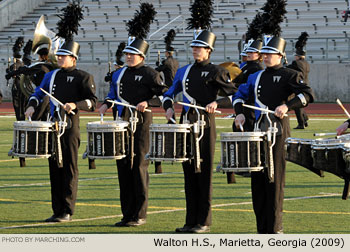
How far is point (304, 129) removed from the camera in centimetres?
2019

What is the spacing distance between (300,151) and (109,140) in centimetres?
199

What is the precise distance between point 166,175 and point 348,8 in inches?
790

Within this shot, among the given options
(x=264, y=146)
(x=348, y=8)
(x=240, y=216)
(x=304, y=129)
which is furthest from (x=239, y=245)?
(x=348, y=8)

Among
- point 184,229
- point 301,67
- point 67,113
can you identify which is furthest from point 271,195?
point 301,67

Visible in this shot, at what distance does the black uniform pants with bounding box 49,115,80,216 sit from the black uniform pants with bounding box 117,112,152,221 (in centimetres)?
48

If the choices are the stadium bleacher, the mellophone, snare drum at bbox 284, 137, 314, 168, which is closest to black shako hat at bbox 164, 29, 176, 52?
the stadium bleacher

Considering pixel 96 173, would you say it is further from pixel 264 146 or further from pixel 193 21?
pixel 264 146

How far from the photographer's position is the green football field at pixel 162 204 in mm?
8953

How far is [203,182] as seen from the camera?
876cm

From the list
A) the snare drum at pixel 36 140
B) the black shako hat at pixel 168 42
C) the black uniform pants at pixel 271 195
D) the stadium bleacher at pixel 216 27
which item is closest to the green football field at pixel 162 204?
the black uniform pants at pixel 271 195

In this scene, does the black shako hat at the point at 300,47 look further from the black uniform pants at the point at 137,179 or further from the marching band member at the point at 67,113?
the black uniform pants at the point at 137,179

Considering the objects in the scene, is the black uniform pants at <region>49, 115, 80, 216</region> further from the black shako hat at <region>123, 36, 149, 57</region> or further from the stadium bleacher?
the stadium bleacher

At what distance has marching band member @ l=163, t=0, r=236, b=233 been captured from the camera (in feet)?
→ 28.7

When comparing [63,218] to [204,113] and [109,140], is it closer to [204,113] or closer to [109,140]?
[109,140]
